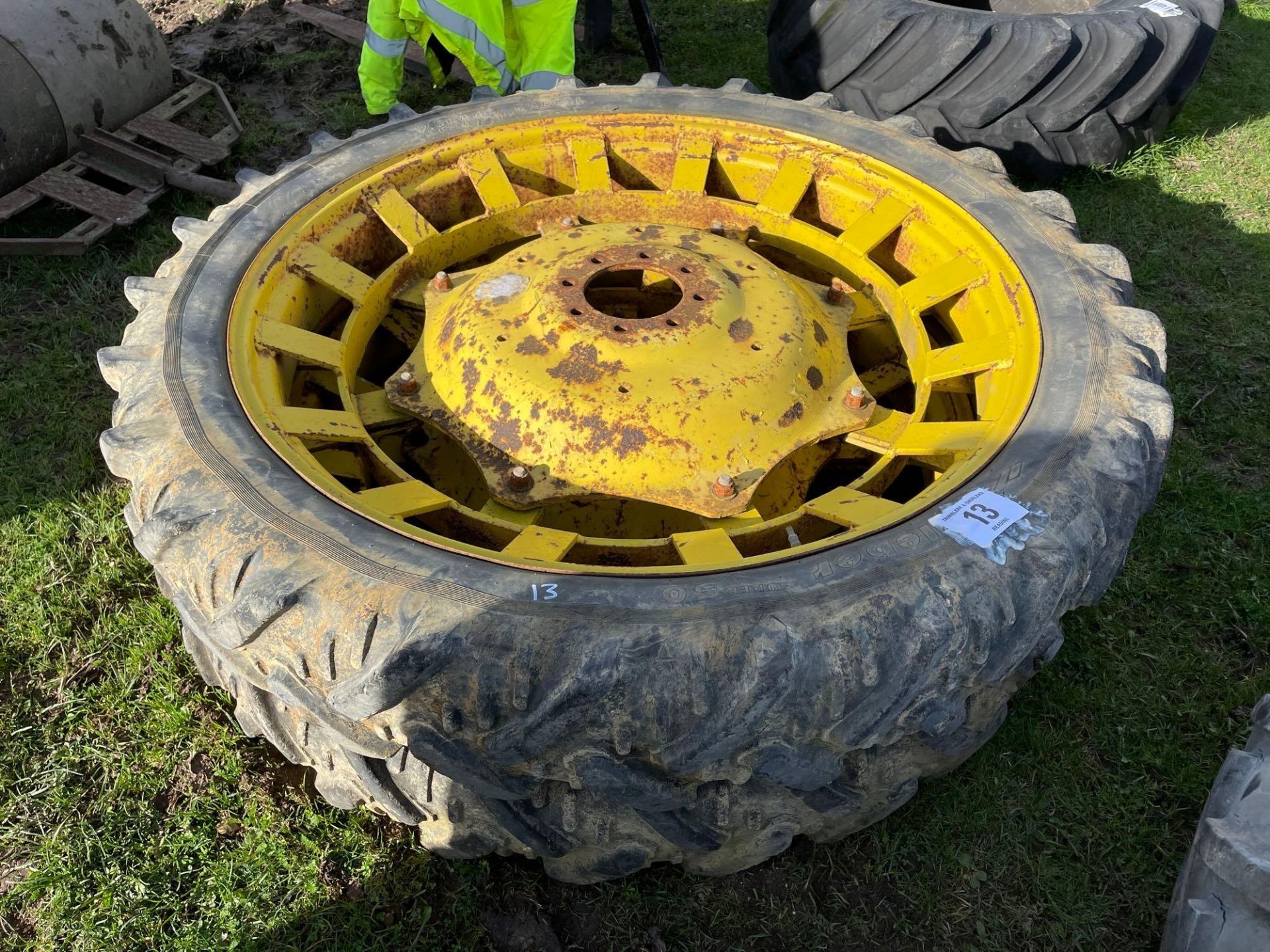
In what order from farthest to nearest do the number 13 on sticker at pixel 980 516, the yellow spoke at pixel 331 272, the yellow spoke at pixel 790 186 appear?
the yellow spoke at pixel 790 186
the yellow spoke at pixel 331 272
the number 13 on sticker at pixel 980 516

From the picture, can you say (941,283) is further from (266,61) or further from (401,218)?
(266,61)

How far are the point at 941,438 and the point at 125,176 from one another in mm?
3770

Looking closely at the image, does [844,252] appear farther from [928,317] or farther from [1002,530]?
[1002,530]

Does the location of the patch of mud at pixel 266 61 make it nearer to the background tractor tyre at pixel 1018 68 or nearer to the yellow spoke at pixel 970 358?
the background tractor tyre at pixel 1018 68

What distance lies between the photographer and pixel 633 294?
2.67m

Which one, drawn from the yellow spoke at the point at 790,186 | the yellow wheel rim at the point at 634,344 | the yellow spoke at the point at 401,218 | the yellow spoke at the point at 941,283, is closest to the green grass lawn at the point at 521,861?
the yellow wheel rim at the point at 634,344

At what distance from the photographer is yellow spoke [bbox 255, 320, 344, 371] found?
2.28m

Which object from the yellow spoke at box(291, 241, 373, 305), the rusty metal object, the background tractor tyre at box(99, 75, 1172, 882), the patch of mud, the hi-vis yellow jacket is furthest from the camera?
the patch of mud

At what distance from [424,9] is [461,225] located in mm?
1819

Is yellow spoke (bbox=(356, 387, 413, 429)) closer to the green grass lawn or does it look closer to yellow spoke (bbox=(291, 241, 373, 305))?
yellow spoke (bbox=(291, 241, 373, 305))

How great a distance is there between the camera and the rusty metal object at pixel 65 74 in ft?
12.6

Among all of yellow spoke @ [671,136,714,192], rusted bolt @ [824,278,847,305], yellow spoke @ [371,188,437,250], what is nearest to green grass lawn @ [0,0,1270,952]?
rusted bolt @ [824,278,847,305]

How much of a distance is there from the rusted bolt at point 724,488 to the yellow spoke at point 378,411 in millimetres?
827

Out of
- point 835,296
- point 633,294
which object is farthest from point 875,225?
point 633,294
